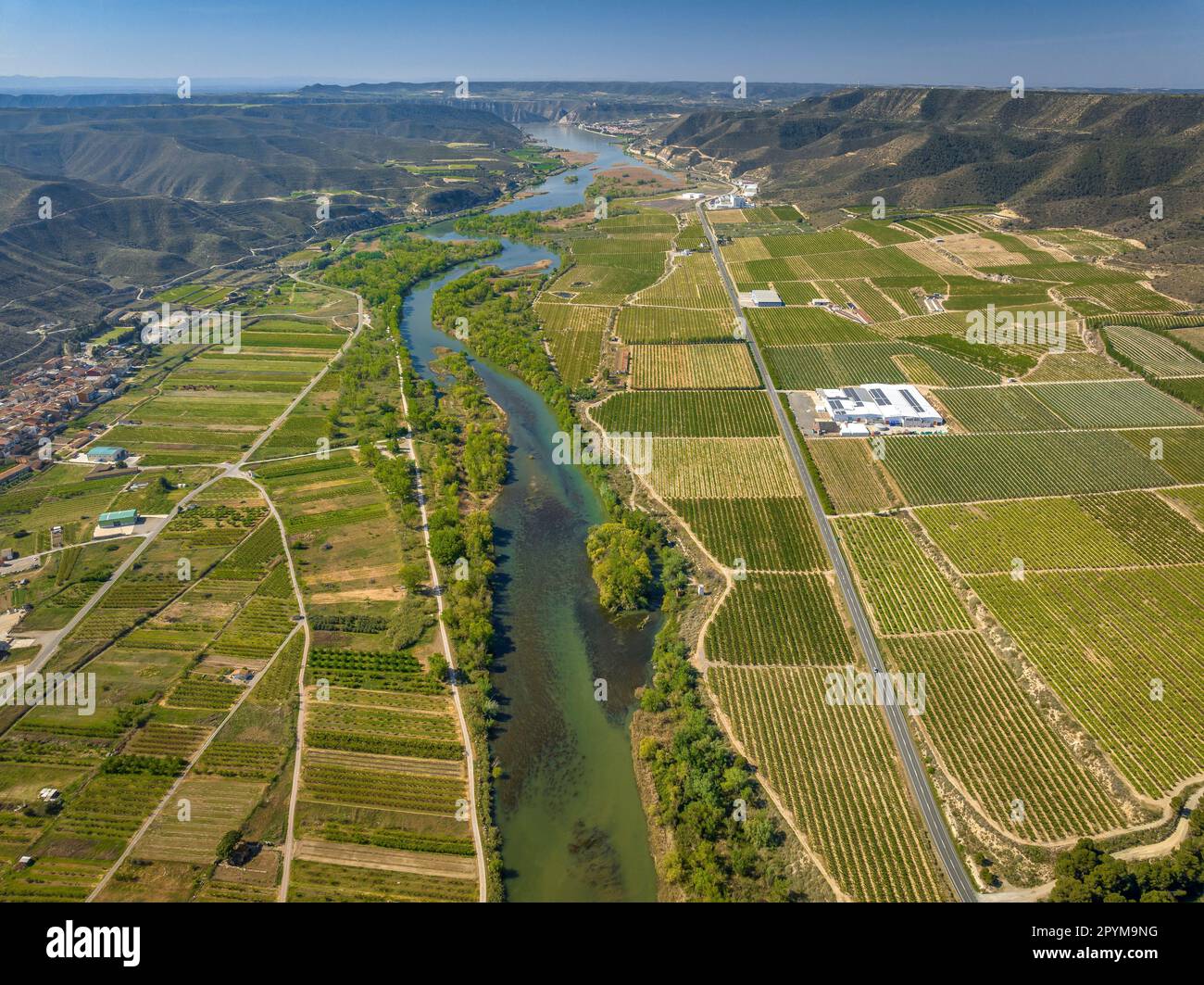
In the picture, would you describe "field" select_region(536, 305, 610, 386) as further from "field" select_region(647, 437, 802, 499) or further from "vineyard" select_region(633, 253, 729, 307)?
"field" select_region(647, 437, 802, 499)

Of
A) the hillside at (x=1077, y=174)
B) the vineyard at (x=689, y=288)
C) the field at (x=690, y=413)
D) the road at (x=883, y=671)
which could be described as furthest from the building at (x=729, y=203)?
the field at (x=690, y=413)

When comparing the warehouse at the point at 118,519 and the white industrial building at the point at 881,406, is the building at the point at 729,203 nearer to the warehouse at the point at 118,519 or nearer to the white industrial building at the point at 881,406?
the white industrial building at the point at 881,406

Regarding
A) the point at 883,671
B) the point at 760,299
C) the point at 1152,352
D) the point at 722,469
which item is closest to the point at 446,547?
the point at 722,469

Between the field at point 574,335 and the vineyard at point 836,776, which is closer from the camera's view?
the vineyard at point 836,776

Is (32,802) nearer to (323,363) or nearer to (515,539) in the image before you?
(515,539)
